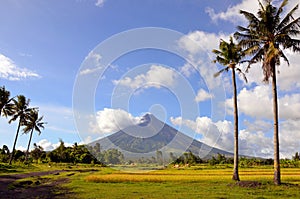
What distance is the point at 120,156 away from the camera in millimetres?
47906

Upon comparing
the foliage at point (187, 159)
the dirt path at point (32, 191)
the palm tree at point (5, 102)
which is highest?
the palm tree at point (5, 102)

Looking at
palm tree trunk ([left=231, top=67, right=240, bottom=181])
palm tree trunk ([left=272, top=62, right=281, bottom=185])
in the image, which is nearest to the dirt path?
palm tree trunk ([left=231, top=67, right=240, bottom=181])

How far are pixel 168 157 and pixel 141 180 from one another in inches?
825

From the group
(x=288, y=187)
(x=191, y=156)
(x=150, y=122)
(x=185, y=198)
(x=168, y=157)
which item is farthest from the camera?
(x=191, y=156)

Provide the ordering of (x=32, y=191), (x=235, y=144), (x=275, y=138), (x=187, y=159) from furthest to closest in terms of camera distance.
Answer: (x=187, y=159) < (x=235, y=144) < (x=275, y=138) < (x=32, y=191)

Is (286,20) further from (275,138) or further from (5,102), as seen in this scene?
(5,102)

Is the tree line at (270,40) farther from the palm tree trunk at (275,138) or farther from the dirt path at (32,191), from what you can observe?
the dirt path at (32,191)

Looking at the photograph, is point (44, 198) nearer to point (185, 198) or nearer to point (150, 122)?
point (185, 198)

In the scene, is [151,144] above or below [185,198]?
above

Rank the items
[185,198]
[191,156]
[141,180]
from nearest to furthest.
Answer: [185,198] < [141,180] < [191,156]

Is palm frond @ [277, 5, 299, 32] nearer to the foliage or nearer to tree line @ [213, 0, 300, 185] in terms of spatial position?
tree line @ [213, 0, 300, 185]

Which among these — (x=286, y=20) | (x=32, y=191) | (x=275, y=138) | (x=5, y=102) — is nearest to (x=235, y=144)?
(x=275, y=138)

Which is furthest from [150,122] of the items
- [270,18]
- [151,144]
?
[270,18]

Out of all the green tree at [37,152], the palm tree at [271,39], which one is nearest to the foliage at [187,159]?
the green tree at [37,152]
